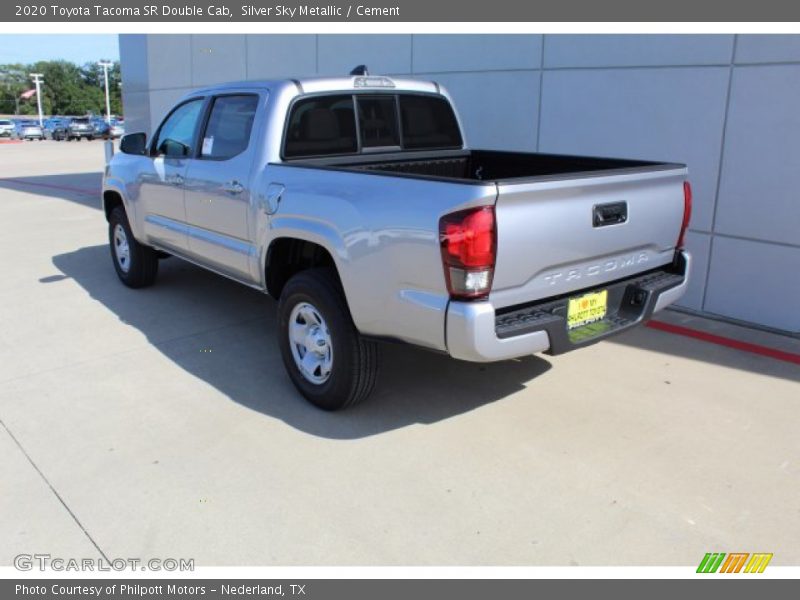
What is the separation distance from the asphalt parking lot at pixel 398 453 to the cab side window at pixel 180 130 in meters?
1.47

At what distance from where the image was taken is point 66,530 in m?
3.09

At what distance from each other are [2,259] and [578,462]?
7603 millimetres

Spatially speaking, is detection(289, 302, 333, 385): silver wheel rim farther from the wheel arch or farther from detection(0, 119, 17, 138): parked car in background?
detection(0, 119, 17, 138): parked car in background

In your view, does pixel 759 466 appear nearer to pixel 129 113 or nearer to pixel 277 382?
pixel 277 382

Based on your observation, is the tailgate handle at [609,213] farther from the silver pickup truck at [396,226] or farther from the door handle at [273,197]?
the door handle at [273,197]

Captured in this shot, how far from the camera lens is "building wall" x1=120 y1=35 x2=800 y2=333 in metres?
5.49

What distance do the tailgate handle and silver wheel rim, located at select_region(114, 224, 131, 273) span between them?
4841 millimetres

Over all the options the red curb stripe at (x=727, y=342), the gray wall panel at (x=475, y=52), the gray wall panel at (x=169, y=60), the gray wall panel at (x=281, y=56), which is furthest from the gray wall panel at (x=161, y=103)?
the red curb stripe at (x=727, y=342)

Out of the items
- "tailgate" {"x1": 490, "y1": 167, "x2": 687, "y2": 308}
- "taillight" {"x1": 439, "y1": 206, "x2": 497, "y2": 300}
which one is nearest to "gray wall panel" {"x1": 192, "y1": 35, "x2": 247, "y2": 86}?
"tailgate" {"x1": 490, "y1": 167, "x2": 687, "y2": 308}

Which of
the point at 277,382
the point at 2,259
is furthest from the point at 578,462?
the point at 2,259

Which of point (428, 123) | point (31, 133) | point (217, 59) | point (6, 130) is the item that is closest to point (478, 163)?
point (428, 123)

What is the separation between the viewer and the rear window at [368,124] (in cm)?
465

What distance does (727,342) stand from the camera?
212 inches

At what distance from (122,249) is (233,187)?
2.79 metres
